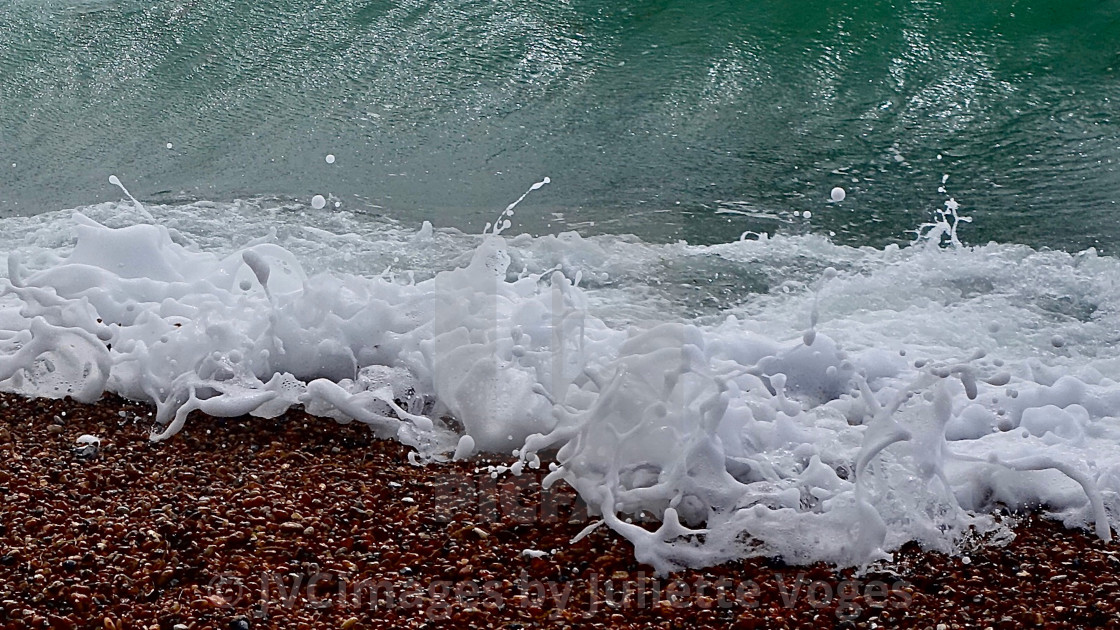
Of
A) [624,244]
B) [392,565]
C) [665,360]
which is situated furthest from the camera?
[624,244]

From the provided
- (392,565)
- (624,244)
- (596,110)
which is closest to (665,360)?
(392,565)

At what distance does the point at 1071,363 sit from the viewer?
112 inches

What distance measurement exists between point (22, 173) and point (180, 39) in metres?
1.81

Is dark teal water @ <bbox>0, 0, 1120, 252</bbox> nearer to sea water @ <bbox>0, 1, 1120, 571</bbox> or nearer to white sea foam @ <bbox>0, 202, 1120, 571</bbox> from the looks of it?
sea water @ <bbox>0, 1, 1120, 571</bbox>

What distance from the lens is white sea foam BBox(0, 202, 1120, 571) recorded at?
7.04ft

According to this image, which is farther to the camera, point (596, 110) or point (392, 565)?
point (596, 110)

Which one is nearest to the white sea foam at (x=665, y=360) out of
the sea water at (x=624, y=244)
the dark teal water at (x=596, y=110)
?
the sea water at (x=624, y=244)

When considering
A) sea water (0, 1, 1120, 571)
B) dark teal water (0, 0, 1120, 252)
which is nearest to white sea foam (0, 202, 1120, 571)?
sea water (0, 1, 1120, 571)

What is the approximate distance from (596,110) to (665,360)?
8.76 ft

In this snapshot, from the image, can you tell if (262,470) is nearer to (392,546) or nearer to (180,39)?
(392,546)

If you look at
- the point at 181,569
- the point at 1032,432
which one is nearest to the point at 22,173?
the point at 181,569

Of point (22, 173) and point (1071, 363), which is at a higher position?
point (1071, 363)

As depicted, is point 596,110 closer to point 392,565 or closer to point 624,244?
point 624,244

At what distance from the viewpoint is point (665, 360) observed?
2.37m
